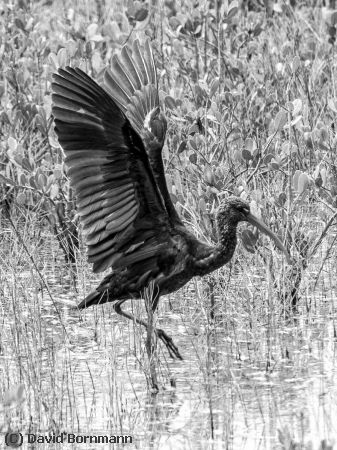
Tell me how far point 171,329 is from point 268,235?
0.70 meters

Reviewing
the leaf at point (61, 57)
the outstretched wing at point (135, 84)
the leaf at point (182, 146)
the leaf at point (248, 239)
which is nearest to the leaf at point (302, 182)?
the leaf at point (248, 239)

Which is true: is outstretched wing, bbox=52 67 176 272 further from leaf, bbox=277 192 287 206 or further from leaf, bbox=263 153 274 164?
leaf, bbox=263 153 274 164

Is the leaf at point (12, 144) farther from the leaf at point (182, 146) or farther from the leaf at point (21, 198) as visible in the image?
the leaf at point (182, 146)

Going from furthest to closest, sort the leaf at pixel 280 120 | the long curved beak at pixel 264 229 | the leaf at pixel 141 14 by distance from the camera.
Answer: the leaf at pixel 141 14
the leaf at pixel 280 120
the long curved beak at pixel 264 229

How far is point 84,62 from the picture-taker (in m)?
8.14

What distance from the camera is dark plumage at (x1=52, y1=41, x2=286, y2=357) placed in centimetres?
543

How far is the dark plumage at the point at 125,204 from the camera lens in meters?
5.43

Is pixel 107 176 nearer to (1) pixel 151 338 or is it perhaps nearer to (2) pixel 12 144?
(1) pixel 151 338

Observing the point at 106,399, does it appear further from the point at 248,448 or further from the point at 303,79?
the point at 303,79

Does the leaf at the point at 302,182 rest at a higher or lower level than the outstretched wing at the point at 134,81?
lower

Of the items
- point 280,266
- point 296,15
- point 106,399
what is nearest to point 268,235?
point 280,266

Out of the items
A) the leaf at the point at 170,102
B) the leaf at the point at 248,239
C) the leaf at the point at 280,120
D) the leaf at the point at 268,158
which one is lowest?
the leaf at the point at 248,239

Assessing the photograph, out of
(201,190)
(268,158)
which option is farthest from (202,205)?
(268,158)

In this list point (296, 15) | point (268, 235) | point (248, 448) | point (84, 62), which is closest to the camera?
point (248, 448)
